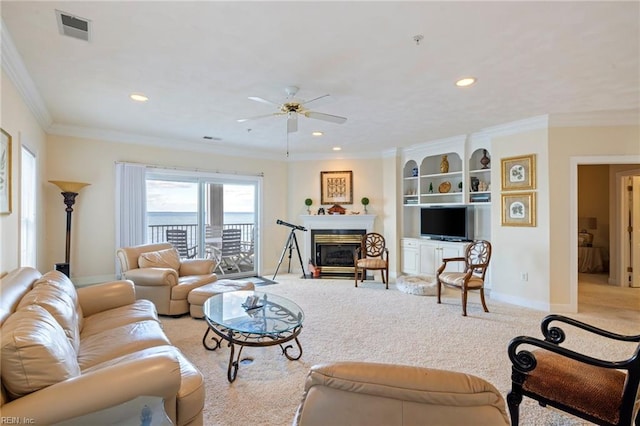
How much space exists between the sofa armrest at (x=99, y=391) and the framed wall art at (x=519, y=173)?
15.6ft

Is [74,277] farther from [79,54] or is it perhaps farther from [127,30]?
[127,30]

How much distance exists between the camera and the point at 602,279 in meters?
6.09

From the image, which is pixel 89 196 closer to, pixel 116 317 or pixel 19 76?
pixel 19 76

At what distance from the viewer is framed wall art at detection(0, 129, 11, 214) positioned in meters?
2.48

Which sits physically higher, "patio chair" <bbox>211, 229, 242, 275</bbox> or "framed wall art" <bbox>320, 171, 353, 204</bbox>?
"framed wall art" <bbox>320, 171, 353, 204</bbox>

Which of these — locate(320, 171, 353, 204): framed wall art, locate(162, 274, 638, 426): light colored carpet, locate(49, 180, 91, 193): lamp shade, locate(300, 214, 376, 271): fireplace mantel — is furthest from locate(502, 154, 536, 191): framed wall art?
locate(49, 180, 91, 193): lamp shade

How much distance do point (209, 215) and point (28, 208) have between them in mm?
2761

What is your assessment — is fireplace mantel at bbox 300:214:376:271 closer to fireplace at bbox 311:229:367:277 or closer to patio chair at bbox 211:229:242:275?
fireplace at bbox 311:229:367:277

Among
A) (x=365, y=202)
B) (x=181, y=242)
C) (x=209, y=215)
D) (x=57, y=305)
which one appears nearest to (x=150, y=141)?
(x=209, y=215)

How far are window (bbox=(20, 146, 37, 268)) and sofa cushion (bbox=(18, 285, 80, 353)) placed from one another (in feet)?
6.18

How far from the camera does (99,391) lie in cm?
132

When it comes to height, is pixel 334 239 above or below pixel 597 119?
below

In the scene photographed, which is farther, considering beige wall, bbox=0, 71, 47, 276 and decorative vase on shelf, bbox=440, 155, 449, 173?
decorative vase on shelf, bbox=440, 155, 449, 173

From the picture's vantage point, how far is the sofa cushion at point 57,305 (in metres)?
1.93
